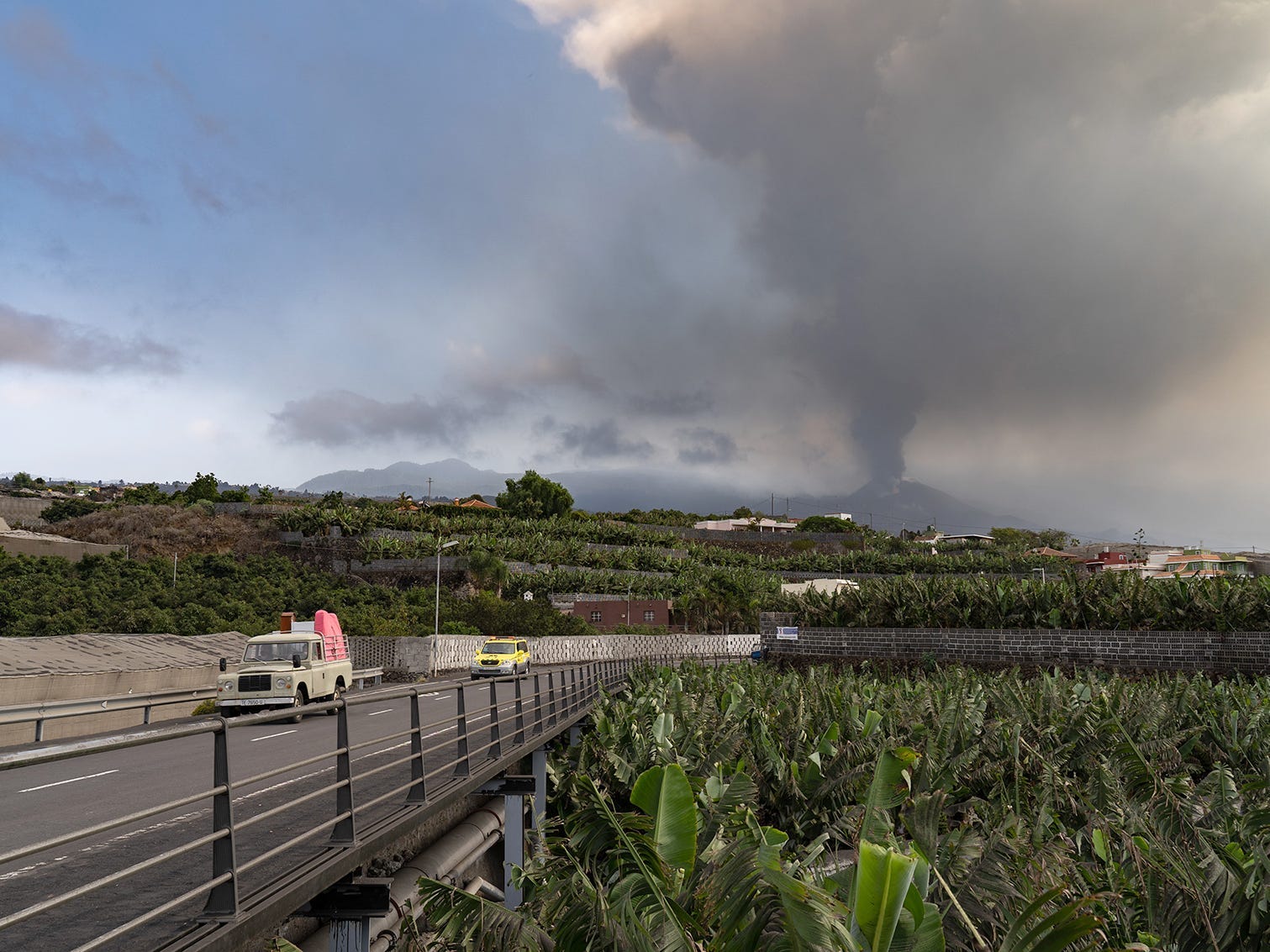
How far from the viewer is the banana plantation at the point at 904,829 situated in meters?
4.47

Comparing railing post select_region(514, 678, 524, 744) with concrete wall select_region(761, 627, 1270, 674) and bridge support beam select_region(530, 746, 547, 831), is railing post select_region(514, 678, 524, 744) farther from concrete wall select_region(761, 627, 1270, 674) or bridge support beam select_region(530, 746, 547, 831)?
concrete wall select_region(761, 627, 1270, 674)

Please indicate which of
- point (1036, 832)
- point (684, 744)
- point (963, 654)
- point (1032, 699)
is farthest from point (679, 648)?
point (1036, 832)

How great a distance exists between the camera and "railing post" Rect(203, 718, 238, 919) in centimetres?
505

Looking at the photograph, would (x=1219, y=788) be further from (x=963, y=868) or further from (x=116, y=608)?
(x=116, y=608)

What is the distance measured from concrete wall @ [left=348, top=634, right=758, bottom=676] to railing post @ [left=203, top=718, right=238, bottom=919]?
4036 centimetres

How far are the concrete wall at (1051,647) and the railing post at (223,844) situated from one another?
29712 mm

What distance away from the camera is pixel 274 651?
2378 centimetres

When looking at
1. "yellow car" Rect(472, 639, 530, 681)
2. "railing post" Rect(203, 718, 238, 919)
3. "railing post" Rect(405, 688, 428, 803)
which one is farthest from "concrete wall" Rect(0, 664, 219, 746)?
"railing post" Rect(203, 718, 238, 919)

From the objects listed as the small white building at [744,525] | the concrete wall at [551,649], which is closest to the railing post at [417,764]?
the concrete wall at [551,649]

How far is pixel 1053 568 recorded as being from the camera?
99.3m

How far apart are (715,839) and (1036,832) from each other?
10.5ft

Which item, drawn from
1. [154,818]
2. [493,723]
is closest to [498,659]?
[493,723]

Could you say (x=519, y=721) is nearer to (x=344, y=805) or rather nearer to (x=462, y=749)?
(x=462, y=749)

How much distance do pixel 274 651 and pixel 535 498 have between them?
88027 mm
